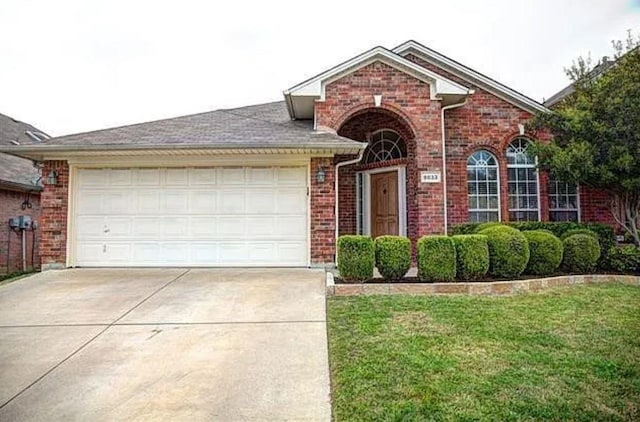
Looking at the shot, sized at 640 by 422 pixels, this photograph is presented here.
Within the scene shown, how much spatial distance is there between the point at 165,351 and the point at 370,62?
301 inches

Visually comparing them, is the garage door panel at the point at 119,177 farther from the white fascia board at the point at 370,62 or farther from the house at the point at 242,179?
the white fascia board at the point at 370,62

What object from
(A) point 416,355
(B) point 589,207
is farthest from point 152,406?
(B) point 589,207

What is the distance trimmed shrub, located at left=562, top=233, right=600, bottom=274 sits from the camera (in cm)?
814

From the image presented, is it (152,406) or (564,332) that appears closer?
(152,406)

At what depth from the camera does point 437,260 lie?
7195 millimetres

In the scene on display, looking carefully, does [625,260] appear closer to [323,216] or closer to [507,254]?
[507,254]

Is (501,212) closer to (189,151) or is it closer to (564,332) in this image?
(564,332)

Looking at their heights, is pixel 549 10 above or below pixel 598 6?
above

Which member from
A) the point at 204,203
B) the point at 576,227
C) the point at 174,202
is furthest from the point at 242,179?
the point at 576,227

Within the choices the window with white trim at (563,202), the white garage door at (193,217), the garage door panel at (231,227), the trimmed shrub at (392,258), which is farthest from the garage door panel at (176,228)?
the window with white trim at (563,202)

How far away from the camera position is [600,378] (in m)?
3.61

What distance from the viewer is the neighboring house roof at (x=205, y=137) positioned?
859 cm

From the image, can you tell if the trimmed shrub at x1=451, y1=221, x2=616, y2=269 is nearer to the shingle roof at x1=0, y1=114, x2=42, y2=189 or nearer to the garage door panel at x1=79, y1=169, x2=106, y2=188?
the garage door panel at x1=79, y1=169, x2=106, y2=188

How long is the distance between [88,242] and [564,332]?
29.0 ft
